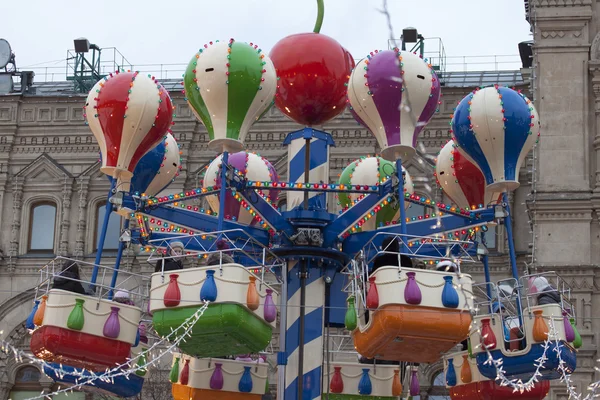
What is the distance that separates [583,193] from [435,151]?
14.5ft

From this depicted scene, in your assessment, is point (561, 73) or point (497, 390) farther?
point (561, 73)

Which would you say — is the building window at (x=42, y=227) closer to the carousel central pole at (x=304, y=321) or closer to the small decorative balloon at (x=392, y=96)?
the carousel central pole at (x=304, y=321)

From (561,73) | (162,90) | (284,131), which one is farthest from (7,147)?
(162,90)

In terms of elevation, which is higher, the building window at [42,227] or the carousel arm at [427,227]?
the building window at [42,227]

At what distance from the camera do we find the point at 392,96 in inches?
634

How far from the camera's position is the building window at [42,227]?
30984 mm

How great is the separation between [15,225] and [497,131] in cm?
1677

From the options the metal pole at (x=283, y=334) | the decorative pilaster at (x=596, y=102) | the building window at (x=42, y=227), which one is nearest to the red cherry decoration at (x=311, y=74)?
the metal pole at (x=283, y=334)

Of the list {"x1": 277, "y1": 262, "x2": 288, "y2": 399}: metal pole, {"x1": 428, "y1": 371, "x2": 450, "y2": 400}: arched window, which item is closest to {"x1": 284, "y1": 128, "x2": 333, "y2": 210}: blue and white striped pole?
{"x1": 277, "y1": 262, "x2": 288, "y2": 399}: metal pole

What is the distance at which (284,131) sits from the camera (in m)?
30.5

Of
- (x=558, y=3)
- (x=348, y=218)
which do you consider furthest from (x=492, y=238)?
(x=348, y=218)

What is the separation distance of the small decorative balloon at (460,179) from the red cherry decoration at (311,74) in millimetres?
1928

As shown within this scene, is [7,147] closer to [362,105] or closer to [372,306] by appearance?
[362,105]

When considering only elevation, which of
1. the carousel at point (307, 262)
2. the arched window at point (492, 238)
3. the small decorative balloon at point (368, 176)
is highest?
the arched window at point (492, 238)
